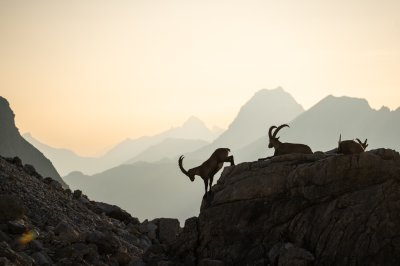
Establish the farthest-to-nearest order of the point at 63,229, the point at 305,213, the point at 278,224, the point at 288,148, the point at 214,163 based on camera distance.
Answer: the point at 63,229 < the point at 214,163 < the point at 288,148 < the point at 278,224 < the point at 305,213

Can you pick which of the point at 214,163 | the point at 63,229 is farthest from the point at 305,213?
the point at 63,229

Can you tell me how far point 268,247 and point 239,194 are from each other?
3.25 metres

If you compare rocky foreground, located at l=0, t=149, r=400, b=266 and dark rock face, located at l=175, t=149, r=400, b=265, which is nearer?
dark rock face, located at l=175, t=149, r=400, b=265

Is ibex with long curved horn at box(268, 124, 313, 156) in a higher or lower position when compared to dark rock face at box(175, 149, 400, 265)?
higher

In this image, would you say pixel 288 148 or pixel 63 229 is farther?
pixel 63 229

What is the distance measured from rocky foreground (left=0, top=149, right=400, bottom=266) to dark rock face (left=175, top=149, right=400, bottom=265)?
4 centimetres

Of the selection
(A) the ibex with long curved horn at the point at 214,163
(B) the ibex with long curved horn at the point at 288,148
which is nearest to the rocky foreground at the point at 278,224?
(A) the ibex with long curved horn at the point at 214,163

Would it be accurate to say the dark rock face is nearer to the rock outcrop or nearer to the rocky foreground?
the rocky foreground

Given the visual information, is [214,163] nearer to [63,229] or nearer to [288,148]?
[288,148]

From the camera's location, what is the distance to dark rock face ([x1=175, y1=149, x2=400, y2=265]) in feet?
63.5

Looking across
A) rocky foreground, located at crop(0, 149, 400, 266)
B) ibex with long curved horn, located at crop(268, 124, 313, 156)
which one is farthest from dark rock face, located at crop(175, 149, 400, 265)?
ibex with long curved horn, located at crop(268, 124, 313, 156)

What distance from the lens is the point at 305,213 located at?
21344 millimetres

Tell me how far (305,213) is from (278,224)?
131 cm

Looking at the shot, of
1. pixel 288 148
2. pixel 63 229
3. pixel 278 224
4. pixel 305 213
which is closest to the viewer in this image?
pixel 305 213
